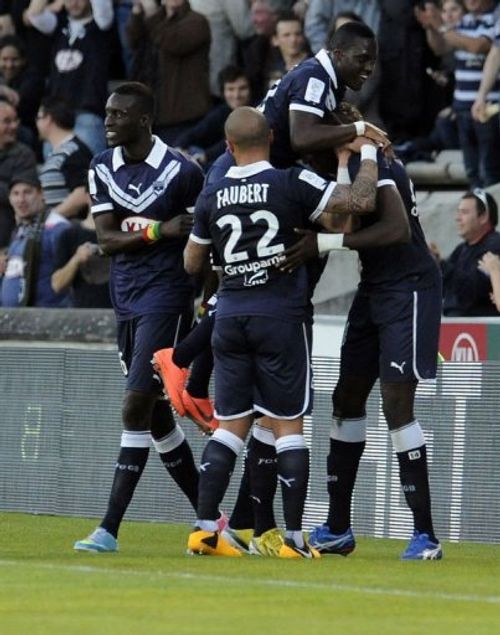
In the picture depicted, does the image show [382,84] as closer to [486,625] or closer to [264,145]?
[264,145]

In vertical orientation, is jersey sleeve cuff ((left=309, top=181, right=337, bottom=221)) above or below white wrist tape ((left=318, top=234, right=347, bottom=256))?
above

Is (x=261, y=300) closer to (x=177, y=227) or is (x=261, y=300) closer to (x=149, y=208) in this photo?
(x=177, y=227)

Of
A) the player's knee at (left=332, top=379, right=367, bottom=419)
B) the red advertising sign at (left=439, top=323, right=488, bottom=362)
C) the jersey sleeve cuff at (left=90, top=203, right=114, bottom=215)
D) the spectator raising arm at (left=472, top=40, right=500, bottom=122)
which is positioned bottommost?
the player's knee at (left=332, top=379, right=367, bottom=419)

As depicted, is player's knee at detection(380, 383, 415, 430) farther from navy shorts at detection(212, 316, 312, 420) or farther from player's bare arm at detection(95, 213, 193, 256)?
player's bare arm at detection(95, 213, 193, 256)

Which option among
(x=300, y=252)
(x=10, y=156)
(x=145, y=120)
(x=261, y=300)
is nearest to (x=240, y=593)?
(x=261, y=300)

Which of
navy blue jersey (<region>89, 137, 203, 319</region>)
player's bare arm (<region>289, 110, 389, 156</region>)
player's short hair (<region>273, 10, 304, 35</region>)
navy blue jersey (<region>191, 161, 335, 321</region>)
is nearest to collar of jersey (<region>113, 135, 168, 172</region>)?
navy blue jersey (<region>89, 137, 203, 319</region>)

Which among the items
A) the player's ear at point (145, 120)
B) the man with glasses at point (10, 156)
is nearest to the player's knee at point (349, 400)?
Result: the player's ear at point (145, 120)

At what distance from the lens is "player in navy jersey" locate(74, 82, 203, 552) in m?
10.3

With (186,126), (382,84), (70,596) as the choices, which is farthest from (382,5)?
(70,596)

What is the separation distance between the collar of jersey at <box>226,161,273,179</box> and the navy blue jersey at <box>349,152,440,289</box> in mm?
495

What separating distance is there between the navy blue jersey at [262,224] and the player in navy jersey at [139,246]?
69cm

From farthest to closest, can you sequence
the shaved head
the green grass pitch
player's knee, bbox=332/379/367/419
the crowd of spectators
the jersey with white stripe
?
the crowd of spectators, the jersey with white stripe, player's knee, bbox=332/379/367/419, the shaved head, the green grass pitch

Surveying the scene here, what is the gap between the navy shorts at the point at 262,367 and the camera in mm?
9555

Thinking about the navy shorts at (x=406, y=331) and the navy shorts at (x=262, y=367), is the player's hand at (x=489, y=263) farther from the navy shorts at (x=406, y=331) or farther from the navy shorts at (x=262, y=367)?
the navy shorts at (x=262, y=367)
